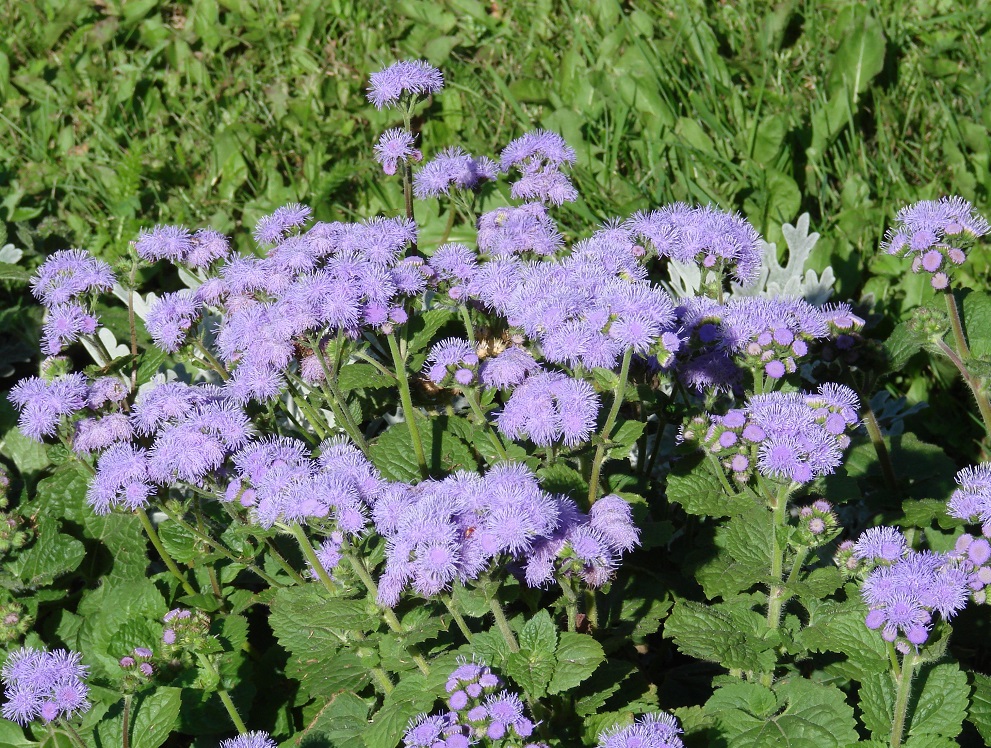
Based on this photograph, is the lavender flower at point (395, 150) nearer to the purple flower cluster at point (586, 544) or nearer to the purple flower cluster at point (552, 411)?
the purple flower cluster at point (552, 411)

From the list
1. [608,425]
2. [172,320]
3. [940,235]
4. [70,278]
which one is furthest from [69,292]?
[940,235]

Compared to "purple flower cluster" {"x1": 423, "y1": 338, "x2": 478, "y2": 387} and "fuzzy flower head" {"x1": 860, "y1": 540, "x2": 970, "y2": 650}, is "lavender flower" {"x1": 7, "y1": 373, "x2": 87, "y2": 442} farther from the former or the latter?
"fuzzy flower head" {"x1": 860, "y1": 540, "x2": 970, "y2": 650}

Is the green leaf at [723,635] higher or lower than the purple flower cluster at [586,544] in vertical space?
lower

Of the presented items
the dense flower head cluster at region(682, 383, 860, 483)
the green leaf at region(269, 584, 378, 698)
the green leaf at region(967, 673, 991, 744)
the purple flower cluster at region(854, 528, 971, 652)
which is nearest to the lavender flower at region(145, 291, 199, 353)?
the green leaf at region(269, 584, 378, 698)

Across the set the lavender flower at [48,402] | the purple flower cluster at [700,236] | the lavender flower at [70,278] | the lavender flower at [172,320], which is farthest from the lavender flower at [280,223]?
the purple flower cluster at [700,236]

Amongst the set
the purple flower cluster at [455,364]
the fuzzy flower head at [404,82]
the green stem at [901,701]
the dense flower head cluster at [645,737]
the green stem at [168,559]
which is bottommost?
the green stem at [168,559]

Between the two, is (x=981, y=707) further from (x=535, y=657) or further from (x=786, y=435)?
(x=535, y=657)

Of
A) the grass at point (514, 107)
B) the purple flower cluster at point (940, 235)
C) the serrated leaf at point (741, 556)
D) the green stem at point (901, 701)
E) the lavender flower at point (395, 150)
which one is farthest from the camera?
the grass at point (514, 107)
